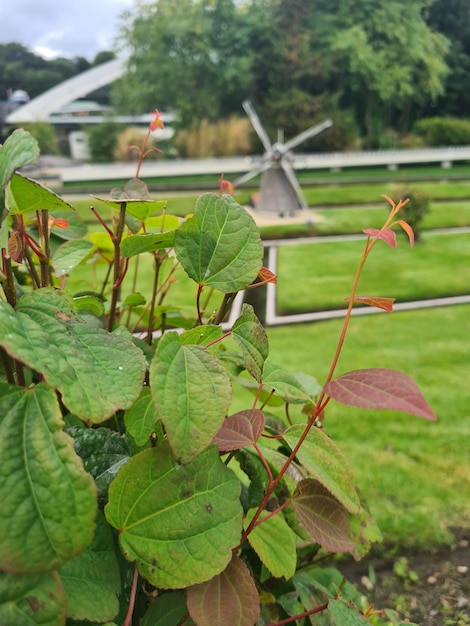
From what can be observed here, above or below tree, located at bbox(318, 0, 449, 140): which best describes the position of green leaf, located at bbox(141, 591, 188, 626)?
below

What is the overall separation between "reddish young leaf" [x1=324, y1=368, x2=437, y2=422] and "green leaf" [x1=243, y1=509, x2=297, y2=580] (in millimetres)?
173

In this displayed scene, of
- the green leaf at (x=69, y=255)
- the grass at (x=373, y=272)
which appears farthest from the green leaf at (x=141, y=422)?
the grass at (x=373, y=272)

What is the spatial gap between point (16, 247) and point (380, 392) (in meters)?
0.27

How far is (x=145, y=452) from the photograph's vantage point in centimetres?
34

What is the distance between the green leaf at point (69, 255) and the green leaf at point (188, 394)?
0.81ft

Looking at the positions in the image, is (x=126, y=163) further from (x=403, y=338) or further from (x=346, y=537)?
(x=346, y=537)

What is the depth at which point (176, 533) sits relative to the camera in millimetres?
337

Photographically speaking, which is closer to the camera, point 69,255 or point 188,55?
point 69,255

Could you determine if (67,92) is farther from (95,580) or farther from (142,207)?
(95,580)

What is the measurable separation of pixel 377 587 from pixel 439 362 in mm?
1655

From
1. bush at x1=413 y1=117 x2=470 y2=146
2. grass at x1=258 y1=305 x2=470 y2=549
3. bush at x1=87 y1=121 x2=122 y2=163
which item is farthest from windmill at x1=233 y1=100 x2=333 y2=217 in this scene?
bush at x1=413 y1=117 x2=470 y2=146

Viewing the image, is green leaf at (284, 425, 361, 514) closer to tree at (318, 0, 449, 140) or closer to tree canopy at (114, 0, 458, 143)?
tree canopy at (114, 0, 458, 143)

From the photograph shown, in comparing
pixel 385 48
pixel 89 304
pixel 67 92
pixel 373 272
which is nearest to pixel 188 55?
pixel 385 48

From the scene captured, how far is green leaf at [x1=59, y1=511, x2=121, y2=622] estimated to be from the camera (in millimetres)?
300
